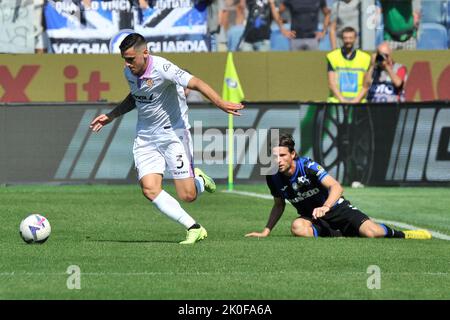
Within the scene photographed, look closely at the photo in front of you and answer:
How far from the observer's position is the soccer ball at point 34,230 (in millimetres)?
12641

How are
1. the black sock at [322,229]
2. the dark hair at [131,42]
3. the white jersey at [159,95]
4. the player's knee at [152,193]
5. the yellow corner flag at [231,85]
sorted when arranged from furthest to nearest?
1. the yellow corner flag at [231,85]
2. the black sock at [322,229]
3. the player's knee at [152,193]
4. the white jersey at [159,95]
5. the dark hair at [131,42]

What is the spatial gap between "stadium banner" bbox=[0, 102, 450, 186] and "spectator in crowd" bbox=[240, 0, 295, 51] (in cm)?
263

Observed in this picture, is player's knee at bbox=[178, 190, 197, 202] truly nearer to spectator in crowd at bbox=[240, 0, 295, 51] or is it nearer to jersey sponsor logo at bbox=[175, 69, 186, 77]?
jersey sponsor logo at bbox=[175, 69, 186, 77]

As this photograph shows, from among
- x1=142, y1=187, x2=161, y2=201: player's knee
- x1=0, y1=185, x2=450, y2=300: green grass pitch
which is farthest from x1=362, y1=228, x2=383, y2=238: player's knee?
x1=142, y1=187, x2=161, y2=201: player's knee

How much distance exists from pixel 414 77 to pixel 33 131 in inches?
324

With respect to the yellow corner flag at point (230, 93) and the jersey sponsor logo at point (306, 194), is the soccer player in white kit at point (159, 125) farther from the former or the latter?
the yellow corner flag at point (230, 93)

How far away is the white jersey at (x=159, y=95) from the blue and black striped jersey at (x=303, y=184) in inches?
46.9

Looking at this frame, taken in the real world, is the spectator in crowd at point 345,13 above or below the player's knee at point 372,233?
above

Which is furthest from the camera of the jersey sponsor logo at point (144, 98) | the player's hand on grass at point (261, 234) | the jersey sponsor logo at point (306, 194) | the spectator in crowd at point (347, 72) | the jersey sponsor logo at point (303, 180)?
the spectator in crowd at point (347, 72)

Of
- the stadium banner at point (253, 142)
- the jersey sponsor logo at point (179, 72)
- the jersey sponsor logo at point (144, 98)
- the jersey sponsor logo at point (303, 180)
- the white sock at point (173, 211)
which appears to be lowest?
the stadium banner at point (253, 142)

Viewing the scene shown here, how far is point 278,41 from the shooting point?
24891 millimetres

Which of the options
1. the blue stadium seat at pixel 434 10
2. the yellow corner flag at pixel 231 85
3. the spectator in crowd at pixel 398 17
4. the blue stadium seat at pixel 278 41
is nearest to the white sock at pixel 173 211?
the yellow corner flag at pixel 231 85

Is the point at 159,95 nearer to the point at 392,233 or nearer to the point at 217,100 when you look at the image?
the point at 217,100
